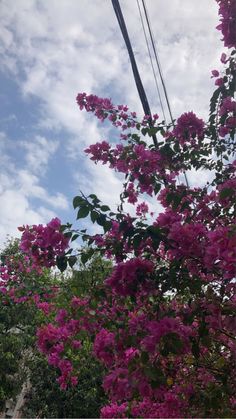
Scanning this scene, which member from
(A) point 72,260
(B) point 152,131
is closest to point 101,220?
(A) point 72,260

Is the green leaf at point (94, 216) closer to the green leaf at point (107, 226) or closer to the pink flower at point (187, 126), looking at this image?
the green leaf at point (107, 226)

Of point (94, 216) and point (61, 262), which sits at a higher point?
point (94, 216)

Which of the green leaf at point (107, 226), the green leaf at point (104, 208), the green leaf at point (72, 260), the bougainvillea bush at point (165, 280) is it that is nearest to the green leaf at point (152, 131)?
the bougainvillea bush at point (165, 280)

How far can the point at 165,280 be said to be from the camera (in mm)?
2922

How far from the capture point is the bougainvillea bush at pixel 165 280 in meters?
2.55

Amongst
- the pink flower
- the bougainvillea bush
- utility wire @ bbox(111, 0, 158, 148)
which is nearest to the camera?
the bougainvillea bush

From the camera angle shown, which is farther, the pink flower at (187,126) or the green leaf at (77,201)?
the pink flower at (187,126)

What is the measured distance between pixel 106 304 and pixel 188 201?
4.48 ft

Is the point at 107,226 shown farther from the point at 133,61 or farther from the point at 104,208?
the point at 133,61

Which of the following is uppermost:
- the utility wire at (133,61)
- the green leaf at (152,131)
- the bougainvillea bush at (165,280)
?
the utility wire at (133,61)

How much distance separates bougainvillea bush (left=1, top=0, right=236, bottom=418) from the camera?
255 centimetres

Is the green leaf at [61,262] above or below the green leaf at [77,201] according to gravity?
below

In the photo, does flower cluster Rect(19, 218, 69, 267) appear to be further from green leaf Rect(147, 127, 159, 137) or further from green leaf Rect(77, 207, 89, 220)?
green leaf Rect(147, 127, 159, 137)

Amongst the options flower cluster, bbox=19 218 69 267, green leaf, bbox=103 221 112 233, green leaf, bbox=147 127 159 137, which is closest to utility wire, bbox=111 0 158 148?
green leaf, bbox=147 127 159 137
